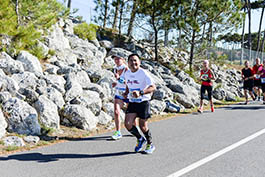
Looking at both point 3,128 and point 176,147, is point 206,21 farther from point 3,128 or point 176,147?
point 3,128

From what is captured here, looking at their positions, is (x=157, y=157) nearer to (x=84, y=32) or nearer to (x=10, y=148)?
(x=10, y=148)

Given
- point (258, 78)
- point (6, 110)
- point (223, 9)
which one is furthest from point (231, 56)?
point (6, 110)

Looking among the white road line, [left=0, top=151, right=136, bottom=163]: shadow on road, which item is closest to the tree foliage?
[left=0, top=151, right=136, bottom=163]: shadow on road

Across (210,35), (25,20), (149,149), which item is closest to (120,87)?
(149,149)

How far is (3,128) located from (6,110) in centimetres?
56

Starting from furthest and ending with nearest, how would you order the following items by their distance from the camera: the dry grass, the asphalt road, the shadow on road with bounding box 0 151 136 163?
the dry grass
the shadow on road with bounding box 0 151 136 163
the asphalt road

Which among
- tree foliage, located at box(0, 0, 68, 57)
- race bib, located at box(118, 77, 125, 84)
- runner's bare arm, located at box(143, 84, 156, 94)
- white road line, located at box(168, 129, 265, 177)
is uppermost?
tree foliage, located at box(0, 0, 68, 57)

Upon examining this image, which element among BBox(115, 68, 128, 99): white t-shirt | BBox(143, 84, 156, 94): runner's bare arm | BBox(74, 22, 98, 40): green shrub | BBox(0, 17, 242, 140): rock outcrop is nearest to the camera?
BBox(143, 84, 156, 94): runner's bare arm

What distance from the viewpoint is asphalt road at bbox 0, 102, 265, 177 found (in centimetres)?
439

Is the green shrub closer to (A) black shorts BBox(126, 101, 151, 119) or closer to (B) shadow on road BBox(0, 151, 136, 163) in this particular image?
→ (A) black shorts BBox(126, 101, 151, 119)

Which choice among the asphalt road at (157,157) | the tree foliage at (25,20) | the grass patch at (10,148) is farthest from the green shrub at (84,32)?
the grass patch at (10,148)

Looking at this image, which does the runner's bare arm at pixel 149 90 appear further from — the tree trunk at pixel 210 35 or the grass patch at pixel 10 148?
the tree trunk at pixel 210 35

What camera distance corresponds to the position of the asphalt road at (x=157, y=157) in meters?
4.39

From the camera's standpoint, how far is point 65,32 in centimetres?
1555
